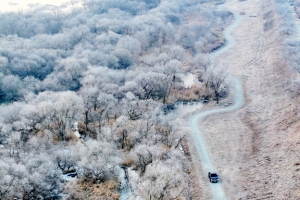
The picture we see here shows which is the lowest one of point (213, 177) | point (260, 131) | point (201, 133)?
point (201, 133)

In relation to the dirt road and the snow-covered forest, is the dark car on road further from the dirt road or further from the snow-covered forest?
the snow-covered forest

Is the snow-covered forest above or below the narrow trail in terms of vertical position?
above

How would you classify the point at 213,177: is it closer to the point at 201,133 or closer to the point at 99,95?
the point at 201,133

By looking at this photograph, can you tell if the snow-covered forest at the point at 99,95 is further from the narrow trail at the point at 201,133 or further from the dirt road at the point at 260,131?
the dirt road at the point at 260,131

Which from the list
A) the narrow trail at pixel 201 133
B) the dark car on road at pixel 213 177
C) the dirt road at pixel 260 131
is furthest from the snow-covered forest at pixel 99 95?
the dirt road at pixel 260 131

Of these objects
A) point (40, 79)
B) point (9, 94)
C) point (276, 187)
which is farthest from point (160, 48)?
point (276, 187)

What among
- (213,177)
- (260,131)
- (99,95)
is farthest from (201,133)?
(99,95)

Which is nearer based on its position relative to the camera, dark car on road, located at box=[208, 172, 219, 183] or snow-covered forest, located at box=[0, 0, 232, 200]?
snow-covered forest, located at box=[0, 0, 232, 200]

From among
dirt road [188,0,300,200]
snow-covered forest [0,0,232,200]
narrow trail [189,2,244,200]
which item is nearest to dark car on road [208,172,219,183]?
narrow trail [189,2,244,200]
